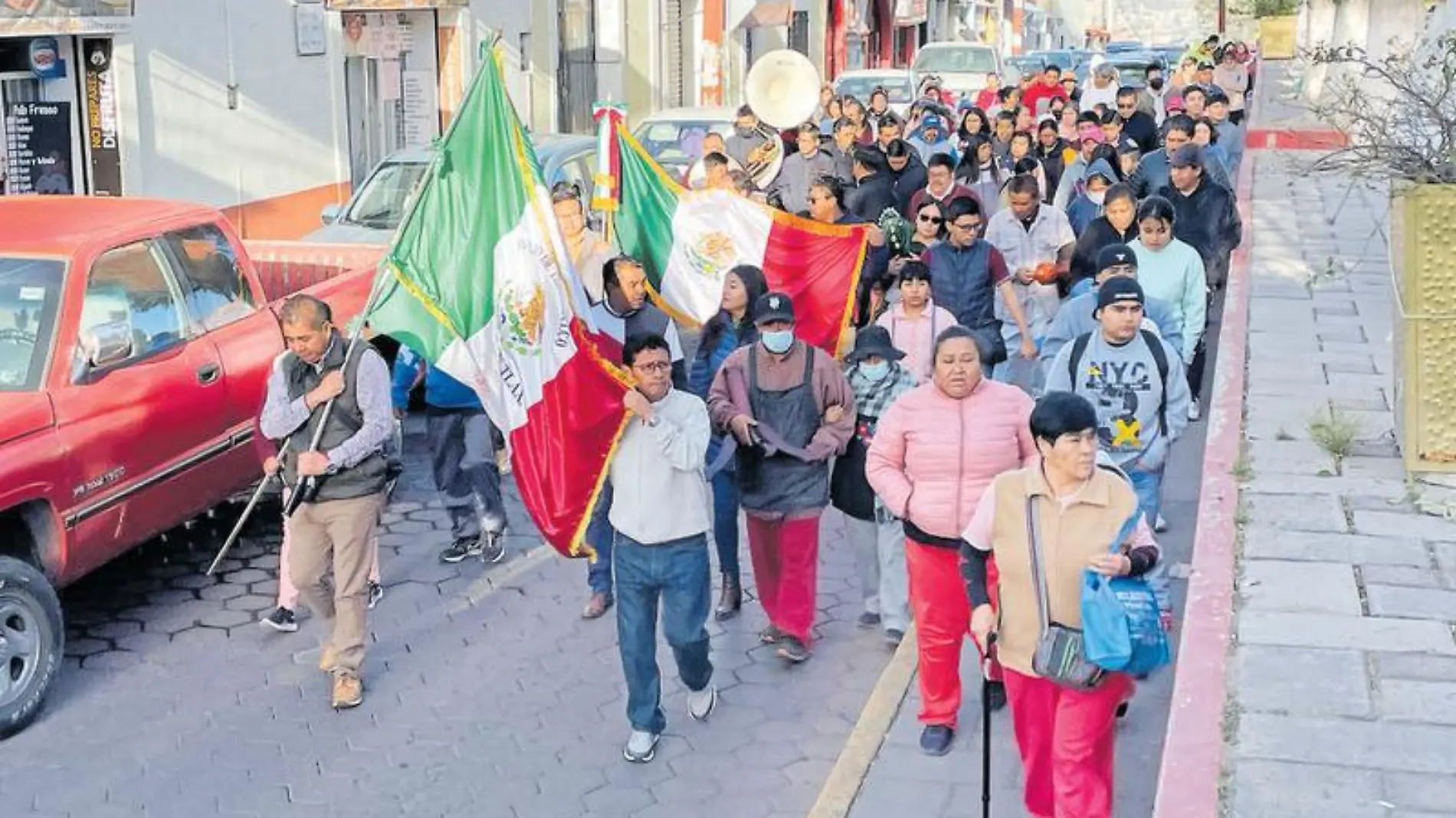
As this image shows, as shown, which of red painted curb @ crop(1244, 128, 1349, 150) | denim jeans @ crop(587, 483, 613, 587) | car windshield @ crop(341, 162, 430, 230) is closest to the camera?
denim jeans @ crop(587, 483, 613, 587)

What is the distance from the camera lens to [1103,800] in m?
5.79

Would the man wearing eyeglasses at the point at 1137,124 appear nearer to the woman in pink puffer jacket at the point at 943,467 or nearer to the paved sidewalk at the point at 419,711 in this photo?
the paved sidewalk at the point at 419,711

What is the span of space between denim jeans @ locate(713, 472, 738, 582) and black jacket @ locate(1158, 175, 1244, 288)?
14.4 feet

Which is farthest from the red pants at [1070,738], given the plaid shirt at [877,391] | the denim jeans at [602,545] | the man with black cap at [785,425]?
the denim jeans at [602,545]

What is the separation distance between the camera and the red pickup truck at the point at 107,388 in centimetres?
747

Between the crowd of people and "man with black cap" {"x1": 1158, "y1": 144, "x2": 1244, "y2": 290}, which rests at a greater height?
"man with black cap" {"x1": 1158, "y1": 144, "x2": 1244, "y2": 290}

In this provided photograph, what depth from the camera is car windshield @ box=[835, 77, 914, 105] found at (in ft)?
92.8

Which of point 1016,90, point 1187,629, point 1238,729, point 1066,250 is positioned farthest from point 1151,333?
point 1016,90

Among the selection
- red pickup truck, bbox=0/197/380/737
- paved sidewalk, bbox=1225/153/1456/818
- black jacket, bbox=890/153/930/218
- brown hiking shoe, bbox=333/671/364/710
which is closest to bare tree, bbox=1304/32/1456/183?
paved sidewalk, bbox=1225/153/1456/818

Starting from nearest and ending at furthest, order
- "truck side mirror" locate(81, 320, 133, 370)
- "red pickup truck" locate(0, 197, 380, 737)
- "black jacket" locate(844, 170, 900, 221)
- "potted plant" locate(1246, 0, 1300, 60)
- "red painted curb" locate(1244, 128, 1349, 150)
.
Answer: "red pickup truck" locate(0, 197, 380, 737) → "truck side mirror" locate(81, 320, 133, 370) → "black jacket" locate(844, 170, 900, 221) → "red painted curb" locate(1244, 128, 1349, 150) → "potted plant" locate(1246, 0, 1300, 60)

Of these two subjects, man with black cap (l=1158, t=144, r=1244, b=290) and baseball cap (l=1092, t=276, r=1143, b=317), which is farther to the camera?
man with black cap (l=1158, t=144, r=1244, b=290)

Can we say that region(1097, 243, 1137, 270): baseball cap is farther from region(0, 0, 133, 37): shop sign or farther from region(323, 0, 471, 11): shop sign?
region(323, 0, 471, 11): shop sign

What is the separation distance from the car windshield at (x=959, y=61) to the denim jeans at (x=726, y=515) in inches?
1014

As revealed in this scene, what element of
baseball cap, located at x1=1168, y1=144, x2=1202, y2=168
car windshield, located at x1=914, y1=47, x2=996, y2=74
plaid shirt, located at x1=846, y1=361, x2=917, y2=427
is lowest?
plaid shirt, located at x1=846, y1=361, x2=917, y2=427
